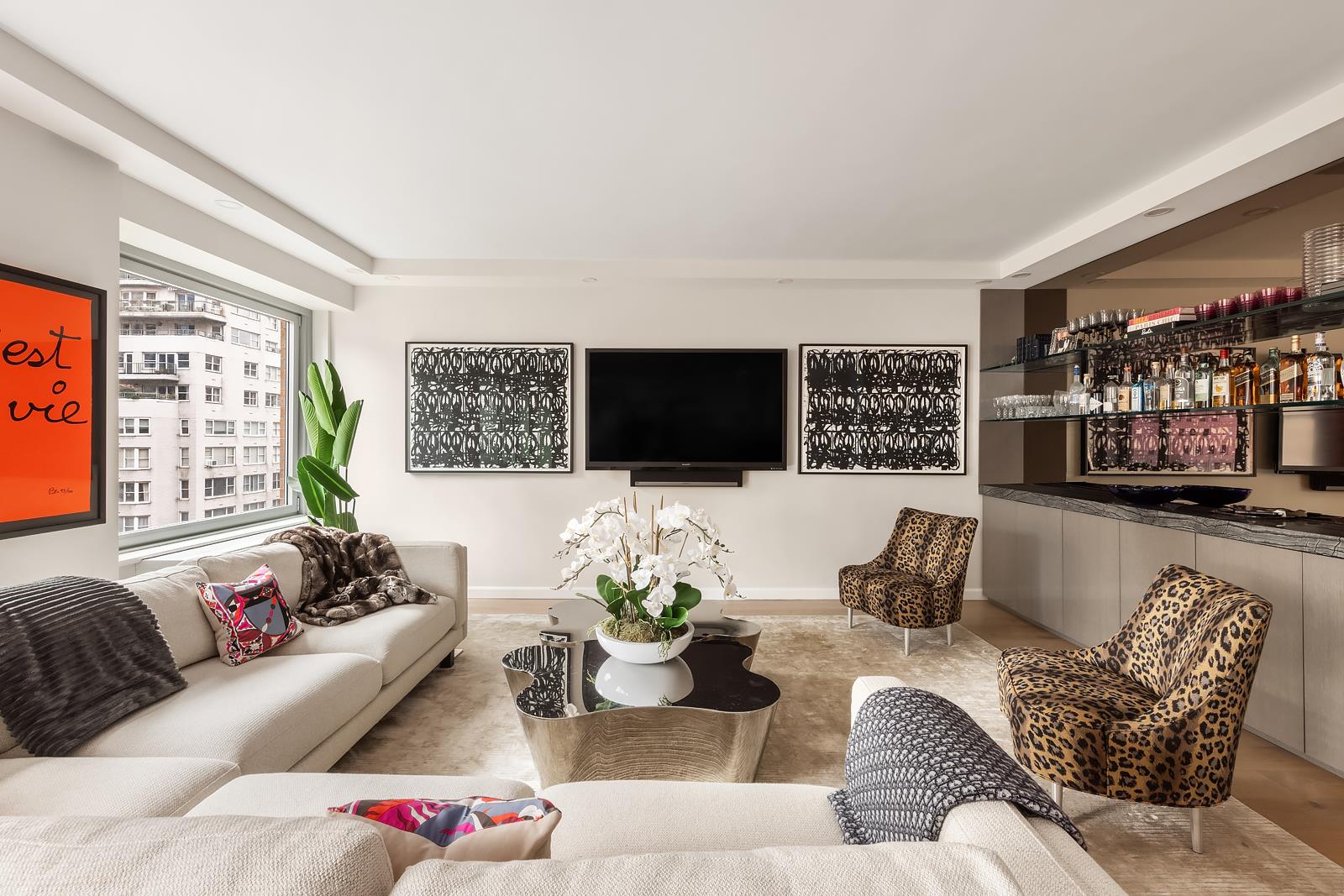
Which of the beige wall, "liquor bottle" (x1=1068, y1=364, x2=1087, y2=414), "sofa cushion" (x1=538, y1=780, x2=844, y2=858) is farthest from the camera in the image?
"liquor bottle" (x1=1068, y1=364, x2=1087, y2=414)

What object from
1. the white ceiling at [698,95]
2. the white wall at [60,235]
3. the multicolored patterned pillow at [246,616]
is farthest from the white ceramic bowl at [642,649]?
the white wall at [60,235]

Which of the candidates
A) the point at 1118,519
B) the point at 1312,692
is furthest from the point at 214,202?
the point at 1312,692

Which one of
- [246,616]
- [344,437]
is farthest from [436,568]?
[344,437]

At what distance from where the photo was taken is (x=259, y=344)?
4609mm

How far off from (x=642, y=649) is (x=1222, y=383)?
10.3ft

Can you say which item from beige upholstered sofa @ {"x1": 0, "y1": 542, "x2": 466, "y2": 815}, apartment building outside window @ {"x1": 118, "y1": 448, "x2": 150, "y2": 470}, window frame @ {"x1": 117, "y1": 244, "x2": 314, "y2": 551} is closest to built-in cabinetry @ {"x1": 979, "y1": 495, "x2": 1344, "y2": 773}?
beige upholstered sofa @ {"x1": 0, "y1": 542, "x2": 466, "y2": 815}

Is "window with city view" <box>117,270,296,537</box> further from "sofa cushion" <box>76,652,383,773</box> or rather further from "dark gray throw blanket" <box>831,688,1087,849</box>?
"dark gray throw blanket" <box>831,688,1087,849</box>

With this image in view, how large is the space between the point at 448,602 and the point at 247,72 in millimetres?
2489

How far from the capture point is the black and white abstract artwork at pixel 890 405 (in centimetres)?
507

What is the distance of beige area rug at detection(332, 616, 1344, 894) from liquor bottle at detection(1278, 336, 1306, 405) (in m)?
1.77

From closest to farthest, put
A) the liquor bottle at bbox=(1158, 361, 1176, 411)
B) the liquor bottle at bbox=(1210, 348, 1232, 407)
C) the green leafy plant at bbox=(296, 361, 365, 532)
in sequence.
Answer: the liquor bottle at bbox=(1210, 348, 1232, 407) → the liquor bottle at bbox=(1158, 361, 1176, 411) → the green leafy plant at bbox=(296, 361, 365, 532)

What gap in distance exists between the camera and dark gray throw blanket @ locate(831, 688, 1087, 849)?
39.8 inches

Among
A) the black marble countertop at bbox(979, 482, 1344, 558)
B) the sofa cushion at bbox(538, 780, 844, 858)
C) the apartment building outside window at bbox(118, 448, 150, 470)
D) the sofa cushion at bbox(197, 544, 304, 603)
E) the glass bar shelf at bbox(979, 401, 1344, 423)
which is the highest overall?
the glass bar shelf at bbox(979, 401, 1344, 423)

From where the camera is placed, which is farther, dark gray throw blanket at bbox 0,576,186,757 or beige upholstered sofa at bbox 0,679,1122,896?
dark gray throw blanket at bbox 0,576,186,757
